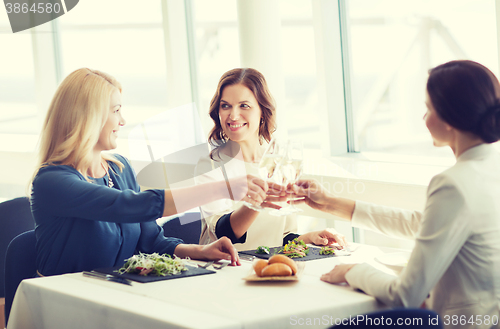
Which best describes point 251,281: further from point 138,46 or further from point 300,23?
point 138,46

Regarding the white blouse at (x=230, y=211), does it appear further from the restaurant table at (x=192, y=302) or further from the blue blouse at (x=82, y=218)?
the restaurant table at (x=192, y=302)

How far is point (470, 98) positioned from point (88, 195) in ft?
4.22

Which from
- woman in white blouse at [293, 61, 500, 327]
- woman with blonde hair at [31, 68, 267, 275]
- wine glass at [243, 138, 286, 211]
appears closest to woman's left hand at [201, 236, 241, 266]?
woman with blonde hair at [31, 68, 267, 275]

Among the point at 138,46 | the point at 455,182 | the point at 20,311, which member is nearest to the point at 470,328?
the point at 455,182

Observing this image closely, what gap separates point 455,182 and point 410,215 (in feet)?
1.68

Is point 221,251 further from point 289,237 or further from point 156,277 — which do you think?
point 289,237

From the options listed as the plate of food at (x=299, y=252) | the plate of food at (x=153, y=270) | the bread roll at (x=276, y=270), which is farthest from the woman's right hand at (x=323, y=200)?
the plate of food at (x=153, y=270)

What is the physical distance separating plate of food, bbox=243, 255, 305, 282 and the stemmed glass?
6.3 inches

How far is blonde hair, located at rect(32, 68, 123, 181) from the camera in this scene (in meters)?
1.97

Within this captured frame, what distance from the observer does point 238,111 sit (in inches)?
97.8

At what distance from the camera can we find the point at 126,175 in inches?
91.3

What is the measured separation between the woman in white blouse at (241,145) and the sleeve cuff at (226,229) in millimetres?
52

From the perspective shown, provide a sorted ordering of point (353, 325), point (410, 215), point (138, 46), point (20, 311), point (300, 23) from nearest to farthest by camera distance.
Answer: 1. point (353, 325)
2. point (20, 311)
3. point (410, 215)
4. point (300, 23)
5. point (138, 46)

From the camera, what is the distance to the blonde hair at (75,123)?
1967 millimetres
